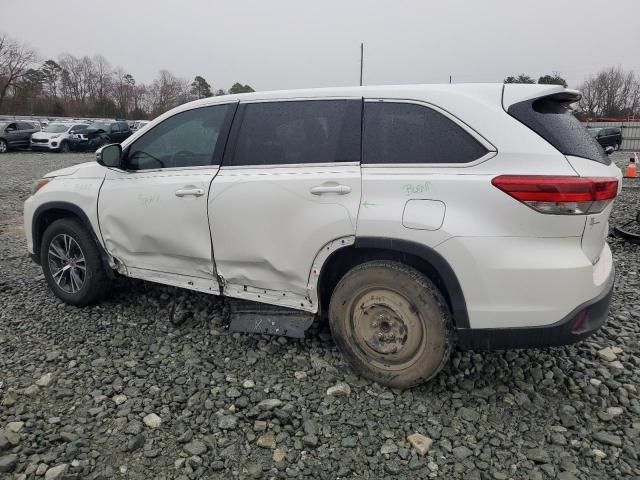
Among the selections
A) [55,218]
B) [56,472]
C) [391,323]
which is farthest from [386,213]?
[55,218]

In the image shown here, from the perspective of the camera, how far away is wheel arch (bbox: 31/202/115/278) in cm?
400

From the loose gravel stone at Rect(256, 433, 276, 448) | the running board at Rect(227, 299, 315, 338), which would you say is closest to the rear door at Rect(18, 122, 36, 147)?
the running board at Rect(227, 299, 315, 338)

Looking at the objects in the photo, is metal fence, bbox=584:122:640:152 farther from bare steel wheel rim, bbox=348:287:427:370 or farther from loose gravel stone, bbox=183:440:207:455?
loose gravel stone, bbox=183:440:207:455

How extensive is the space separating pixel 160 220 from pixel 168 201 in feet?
0.55

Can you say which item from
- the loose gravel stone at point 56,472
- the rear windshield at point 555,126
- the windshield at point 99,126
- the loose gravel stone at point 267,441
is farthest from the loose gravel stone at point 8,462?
the windshield at point 99,126

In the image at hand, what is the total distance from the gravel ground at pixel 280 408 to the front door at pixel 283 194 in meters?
0.55

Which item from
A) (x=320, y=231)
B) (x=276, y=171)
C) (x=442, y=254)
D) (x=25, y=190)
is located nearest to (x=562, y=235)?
(x=442, y=254)

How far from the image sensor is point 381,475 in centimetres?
233

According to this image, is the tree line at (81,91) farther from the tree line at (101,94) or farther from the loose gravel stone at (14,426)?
the loose gravel stone at (14,426)

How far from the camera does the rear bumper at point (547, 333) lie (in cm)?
254

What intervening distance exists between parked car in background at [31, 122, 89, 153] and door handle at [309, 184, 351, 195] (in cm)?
2486

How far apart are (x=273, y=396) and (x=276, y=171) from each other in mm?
1389

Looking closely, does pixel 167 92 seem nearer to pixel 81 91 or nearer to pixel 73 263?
pixel 81 91

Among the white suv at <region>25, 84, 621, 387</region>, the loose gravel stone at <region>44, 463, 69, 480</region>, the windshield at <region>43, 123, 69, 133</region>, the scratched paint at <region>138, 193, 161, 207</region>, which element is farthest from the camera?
the windshield at <region>43, 123, 69, 133</region>
